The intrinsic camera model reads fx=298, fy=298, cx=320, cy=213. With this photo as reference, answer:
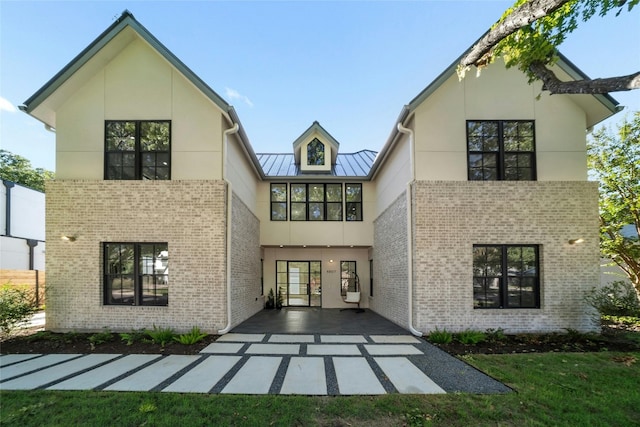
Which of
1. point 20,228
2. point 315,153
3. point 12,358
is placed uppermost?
point 315,153

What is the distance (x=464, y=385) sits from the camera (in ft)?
15.4

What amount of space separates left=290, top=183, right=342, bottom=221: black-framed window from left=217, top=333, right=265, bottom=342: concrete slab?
614cm

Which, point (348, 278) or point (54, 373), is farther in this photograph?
point (348, 278)

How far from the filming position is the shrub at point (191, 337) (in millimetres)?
6887

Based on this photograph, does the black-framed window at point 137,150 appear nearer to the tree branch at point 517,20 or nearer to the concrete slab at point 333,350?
the concrete slab at point 333,350

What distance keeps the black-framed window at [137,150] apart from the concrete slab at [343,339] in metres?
6.04

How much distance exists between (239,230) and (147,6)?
692 centimetres

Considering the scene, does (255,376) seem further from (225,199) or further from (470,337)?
(470,337)

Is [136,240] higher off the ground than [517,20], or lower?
lower

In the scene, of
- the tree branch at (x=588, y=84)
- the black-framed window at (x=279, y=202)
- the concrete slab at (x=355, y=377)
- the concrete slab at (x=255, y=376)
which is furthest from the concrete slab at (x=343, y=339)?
the tree branch at (x=588, y=84)

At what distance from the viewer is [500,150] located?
830 centimetres

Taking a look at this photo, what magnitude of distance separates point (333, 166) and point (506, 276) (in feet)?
28.2

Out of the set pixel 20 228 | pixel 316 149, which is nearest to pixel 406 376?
pixel 316 149

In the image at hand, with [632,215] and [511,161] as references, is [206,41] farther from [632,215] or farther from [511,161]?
[632,215]
